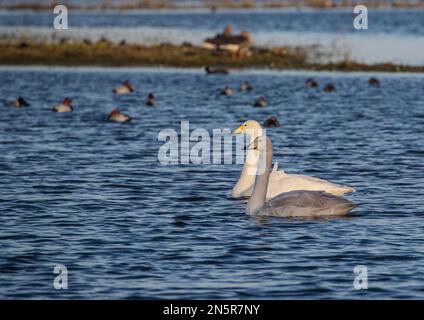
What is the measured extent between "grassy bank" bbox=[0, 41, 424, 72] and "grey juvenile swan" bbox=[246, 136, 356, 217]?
3328cm

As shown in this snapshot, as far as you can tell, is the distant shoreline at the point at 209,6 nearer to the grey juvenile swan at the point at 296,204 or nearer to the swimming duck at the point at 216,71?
the swimming duck at the point at 216,71

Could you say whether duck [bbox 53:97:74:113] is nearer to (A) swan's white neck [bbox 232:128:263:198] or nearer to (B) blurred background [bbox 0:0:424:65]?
(A) swan's white neck [bbox 232:128:263:198]

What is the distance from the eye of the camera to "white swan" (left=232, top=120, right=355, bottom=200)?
791 inches

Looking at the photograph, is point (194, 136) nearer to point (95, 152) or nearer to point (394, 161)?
point (95, 152)

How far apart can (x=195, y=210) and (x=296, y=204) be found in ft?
6.91

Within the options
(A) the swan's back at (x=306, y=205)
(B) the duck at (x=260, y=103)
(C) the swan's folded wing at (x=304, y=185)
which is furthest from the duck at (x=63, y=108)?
(A) the swan's back at (x=306, y=205)

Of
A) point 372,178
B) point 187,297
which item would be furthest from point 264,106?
point 187,297

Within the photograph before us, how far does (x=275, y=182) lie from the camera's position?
→ 20.5 metres

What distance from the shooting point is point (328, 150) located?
28406mm

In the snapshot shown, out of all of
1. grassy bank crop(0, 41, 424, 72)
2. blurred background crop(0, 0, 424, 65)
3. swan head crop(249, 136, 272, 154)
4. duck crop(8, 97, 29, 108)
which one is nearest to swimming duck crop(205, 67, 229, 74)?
grassy bank crop(0, 41, 424, 72)

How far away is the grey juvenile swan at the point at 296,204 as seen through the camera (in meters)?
18.8

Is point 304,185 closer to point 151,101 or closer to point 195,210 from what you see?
point 195,210

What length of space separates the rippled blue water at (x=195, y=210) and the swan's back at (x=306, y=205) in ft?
0.79

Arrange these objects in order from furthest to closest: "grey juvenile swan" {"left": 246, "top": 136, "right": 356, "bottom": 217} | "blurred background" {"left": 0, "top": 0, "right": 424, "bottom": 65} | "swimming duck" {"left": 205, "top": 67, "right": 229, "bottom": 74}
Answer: "blurred background" {"left": 0, "top": 0, "right": 424, "bottom": 65}
"swimming duck" {"left": 205, "top": 67, "right": 229, "bottom": 74}
"grey juvenile swan" {"left": 246, "top": 136, "right": 356, "bottom": 217}
